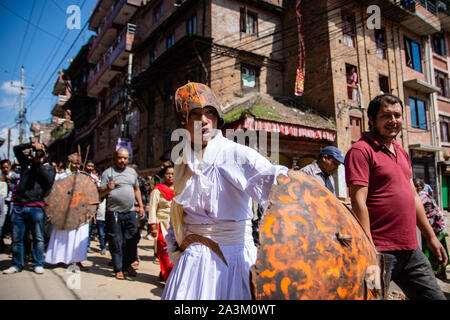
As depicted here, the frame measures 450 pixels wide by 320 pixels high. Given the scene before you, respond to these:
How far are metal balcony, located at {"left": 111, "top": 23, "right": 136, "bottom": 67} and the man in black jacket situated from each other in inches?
577

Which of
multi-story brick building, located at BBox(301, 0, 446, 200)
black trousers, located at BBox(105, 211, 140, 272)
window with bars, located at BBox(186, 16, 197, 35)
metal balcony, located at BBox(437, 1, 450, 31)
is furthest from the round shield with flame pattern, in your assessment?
metal balcony, located at BBox(437, 1, 450, 31)

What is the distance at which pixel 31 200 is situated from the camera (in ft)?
14.7

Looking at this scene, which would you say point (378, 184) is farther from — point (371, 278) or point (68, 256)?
point (68, 256)

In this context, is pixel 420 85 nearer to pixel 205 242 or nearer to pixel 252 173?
pixel 252 173

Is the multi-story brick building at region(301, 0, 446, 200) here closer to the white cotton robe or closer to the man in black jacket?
the man in black jacket

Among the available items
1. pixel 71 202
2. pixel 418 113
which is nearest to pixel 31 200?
pixel 71 202

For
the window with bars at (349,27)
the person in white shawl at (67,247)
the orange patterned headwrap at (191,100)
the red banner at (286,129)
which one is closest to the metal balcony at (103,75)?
the red banner at (286,129)

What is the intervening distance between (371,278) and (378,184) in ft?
3.68

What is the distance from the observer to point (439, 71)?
1881 cm

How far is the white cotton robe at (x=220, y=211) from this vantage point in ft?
4.88

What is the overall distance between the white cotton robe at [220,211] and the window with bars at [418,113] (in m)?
18.1

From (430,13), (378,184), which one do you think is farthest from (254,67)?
(378,184)

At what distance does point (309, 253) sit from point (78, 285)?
400cm

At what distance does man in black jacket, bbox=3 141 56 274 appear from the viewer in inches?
173
